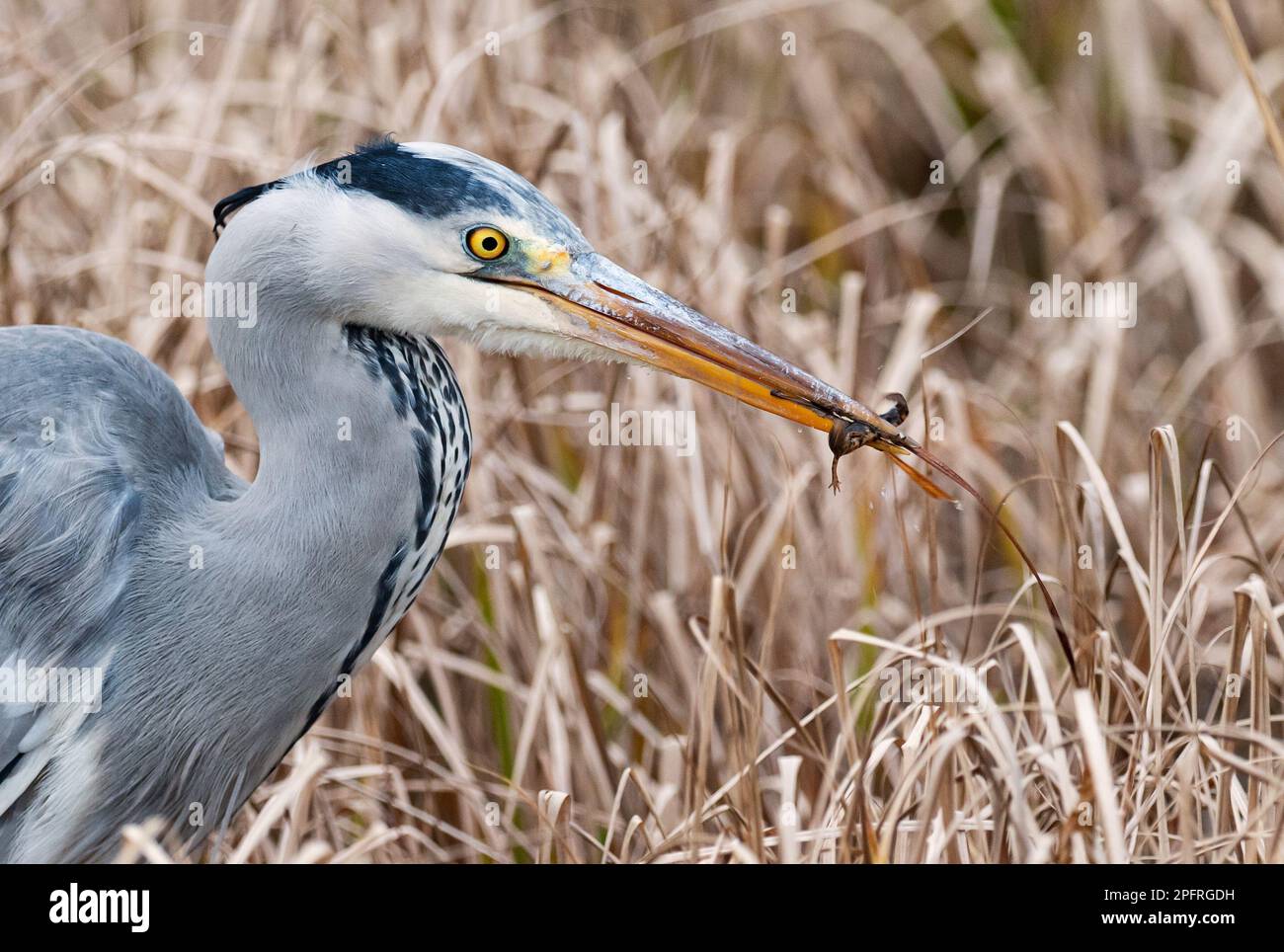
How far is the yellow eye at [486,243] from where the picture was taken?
1.92m

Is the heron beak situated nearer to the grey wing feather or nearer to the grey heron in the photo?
the grey heron

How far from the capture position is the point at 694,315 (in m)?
1.99

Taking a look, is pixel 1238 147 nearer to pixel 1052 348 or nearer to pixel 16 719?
pixel 1052 348

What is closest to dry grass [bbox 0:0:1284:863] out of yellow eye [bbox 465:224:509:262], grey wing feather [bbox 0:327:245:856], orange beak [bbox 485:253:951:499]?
orange beak [bbox 485:253:951:499]

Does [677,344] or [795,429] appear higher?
[795,429]

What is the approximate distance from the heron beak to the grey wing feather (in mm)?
607

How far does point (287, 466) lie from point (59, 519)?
31cm

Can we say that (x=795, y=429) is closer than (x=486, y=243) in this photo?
No

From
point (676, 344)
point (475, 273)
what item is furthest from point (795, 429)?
point (475, 273)

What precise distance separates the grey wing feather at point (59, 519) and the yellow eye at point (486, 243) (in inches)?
22.9

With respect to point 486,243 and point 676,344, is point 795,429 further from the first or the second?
point 486,243

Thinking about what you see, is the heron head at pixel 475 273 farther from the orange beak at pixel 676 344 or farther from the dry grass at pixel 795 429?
the dry grass at pixel 795 429

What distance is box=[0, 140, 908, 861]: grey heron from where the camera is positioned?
1.93 meters

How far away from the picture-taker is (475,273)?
1936 mm
